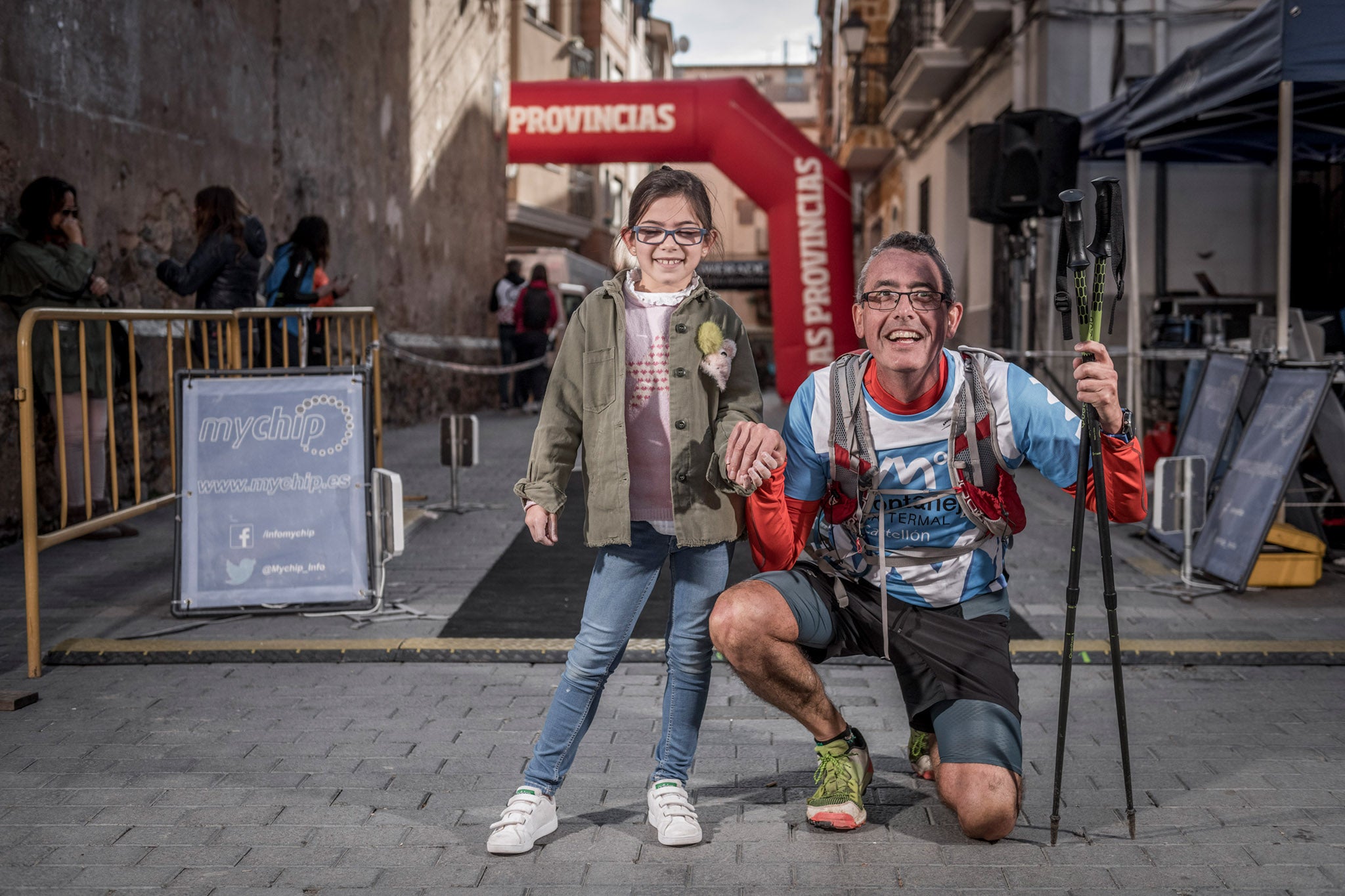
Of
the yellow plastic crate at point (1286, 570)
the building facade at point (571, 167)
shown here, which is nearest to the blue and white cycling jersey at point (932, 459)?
the yellow plastic crate at point (1286, 570)

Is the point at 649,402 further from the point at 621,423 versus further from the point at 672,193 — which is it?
the point at 672,193

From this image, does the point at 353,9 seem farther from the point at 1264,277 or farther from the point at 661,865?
the point at 661,865

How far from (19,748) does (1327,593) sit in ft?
17.5

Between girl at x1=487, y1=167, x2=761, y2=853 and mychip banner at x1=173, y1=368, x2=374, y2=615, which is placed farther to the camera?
mychip banner at x1=173, y1=368, x2=374, y2=615

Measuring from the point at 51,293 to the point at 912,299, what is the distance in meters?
5.34

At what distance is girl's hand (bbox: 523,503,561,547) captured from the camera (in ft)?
9.95

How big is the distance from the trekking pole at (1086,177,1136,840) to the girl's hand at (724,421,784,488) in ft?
2.33

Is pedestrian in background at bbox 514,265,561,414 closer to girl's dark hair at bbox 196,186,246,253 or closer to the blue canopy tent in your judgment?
the blue canopy tent

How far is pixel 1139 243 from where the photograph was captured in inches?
456

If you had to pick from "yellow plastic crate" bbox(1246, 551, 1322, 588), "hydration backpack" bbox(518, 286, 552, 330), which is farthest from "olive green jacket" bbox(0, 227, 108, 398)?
"hydration backpack" bbox(518, 286, 552, 330)

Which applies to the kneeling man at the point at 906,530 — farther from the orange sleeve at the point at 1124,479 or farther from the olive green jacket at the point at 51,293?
the olive green jacket at the point at 51,293

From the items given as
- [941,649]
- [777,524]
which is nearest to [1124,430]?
[941,649]

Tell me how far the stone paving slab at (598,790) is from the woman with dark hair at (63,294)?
2.55 meters

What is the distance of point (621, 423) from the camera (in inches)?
121
